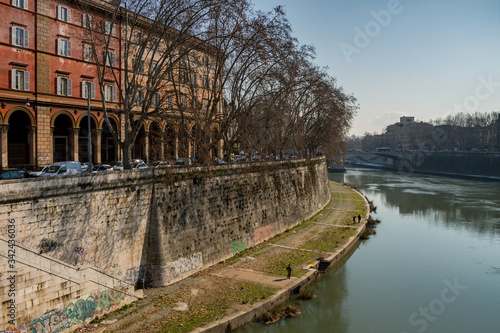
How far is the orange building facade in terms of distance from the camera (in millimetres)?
23625

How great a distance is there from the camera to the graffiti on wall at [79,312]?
9945 millimetres

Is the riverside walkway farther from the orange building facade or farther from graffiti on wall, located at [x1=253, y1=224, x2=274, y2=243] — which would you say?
the orange building facade

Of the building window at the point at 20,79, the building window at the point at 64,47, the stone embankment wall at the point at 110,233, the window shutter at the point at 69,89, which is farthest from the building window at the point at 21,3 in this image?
the stone embankment wall at the point at 110,233

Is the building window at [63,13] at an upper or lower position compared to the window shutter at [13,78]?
upper

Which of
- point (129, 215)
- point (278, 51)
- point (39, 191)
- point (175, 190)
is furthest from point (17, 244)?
point (278, 51)

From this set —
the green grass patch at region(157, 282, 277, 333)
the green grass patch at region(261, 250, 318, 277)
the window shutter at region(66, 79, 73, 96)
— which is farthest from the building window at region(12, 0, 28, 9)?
the green grass patch at region(261, 250, 318, 277)

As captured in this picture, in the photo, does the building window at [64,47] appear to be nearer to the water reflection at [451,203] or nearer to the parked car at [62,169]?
the parked car at [62,169]

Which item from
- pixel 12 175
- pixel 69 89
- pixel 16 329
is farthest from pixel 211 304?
pixel 69 89

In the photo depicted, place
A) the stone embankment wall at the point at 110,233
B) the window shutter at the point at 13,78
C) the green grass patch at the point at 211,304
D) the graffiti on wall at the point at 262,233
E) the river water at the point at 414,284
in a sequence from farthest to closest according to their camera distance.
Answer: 1. the window shutter at the point at 13,78
2. the graffiti on wall at the point at 262,233
3. the river water at the point at 414,284
4. the green grass patch at the point at 211,304
5. the stone embankment wall at the point at 110,233

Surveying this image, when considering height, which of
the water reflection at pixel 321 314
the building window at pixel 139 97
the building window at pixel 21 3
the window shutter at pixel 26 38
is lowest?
the water reflection at pixel 321 314

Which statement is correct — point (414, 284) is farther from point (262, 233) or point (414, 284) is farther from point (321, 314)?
point (262, 233)

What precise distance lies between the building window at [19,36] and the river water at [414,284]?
23.6 m

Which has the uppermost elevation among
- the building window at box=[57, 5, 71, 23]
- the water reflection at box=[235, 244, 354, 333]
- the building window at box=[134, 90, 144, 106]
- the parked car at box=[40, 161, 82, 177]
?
the building window at box=[57, 5, 71, 23]

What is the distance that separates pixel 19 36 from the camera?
23.9 metres
